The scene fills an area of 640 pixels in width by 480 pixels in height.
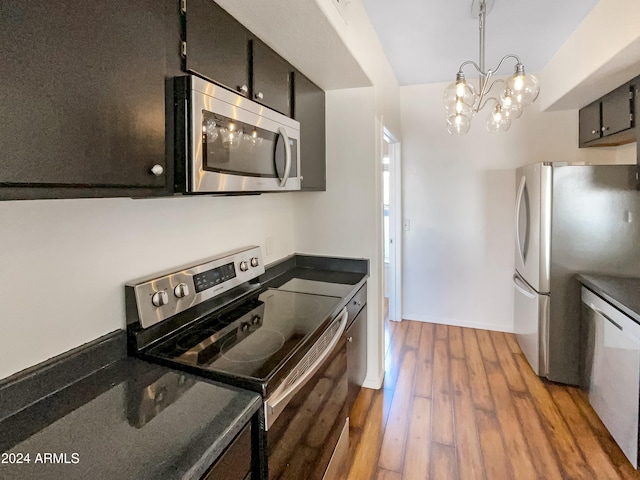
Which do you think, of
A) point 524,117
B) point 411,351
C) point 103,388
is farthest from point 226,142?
point 524,117

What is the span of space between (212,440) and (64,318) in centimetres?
62

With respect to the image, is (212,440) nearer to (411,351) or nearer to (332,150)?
(332,150)

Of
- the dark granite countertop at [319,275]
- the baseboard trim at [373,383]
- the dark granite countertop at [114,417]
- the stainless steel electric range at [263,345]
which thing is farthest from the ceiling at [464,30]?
the baseboard trim at [373,383]

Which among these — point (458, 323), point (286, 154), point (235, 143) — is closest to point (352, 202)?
point (286, 154)

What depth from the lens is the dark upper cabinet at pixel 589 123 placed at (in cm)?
298

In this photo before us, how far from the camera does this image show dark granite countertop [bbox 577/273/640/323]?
6.30ft

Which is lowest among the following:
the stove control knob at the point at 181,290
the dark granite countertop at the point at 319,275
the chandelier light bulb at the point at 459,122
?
the dark granite countertop at the point at 319,275

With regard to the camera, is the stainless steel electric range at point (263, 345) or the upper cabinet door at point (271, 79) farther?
the upper cabinet door at point (271, 79)

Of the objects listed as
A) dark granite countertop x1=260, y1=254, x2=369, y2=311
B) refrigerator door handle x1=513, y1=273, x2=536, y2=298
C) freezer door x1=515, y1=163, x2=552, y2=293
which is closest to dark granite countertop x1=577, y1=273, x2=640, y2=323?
freezer door x1=515, y1=163, x2=552, y2=293

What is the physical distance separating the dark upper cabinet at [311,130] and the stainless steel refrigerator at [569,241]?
5.34ft

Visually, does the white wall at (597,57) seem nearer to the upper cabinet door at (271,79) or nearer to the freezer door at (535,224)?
the freezer door at (535,224)

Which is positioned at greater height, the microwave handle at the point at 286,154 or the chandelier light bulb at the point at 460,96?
the chandelier light bulb at the point at 460,96

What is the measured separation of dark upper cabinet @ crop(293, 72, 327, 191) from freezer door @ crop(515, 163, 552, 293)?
1.59 metres

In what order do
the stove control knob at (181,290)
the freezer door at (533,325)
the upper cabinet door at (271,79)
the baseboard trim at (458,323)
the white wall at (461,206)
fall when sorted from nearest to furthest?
the stove control knob at (181,290)
the upper cabinet door at (271,79)
the freezer door at (533,325)
the white wall at (461,206)
the baseboard trim at (458,323)
